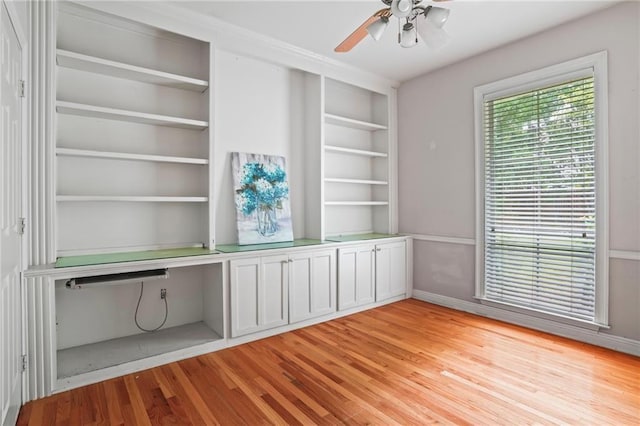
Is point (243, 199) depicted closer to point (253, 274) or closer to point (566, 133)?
point (253, 274)

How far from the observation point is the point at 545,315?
3443mm

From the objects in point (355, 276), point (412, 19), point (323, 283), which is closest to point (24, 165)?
point (323, 283)

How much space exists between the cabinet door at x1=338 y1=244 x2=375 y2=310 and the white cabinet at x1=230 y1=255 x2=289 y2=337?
726mm

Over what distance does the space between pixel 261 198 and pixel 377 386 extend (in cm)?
217

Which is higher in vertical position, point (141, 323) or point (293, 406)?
point (141, 323)

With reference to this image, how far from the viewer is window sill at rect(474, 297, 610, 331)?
313cm

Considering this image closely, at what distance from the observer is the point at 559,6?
9.79ft

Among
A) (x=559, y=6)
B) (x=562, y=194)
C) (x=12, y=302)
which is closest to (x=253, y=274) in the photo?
(x=12, y=302)

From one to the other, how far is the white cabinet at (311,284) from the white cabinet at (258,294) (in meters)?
0.09

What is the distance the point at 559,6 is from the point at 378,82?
6.77ft

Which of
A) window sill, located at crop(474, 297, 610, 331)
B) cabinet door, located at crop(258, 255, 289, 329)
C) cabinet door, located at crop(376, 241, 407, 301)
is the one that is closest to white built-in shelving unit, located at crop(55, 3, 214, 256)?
cabinet door, located at crop(258, 255, 289, 329)

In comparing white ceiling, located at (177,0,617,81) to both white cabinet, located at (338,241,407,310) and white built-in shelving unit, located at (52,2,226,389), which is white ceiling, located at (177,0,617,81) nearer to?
white built-in shelving unit, located at (52,2,226,389)

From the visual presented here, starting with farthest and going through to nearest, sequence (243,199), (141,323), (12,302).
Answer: (243,199), (141,323), (12,302)

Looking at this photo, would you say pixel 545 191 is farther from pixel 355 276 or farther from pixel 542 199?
pixel 355 276
